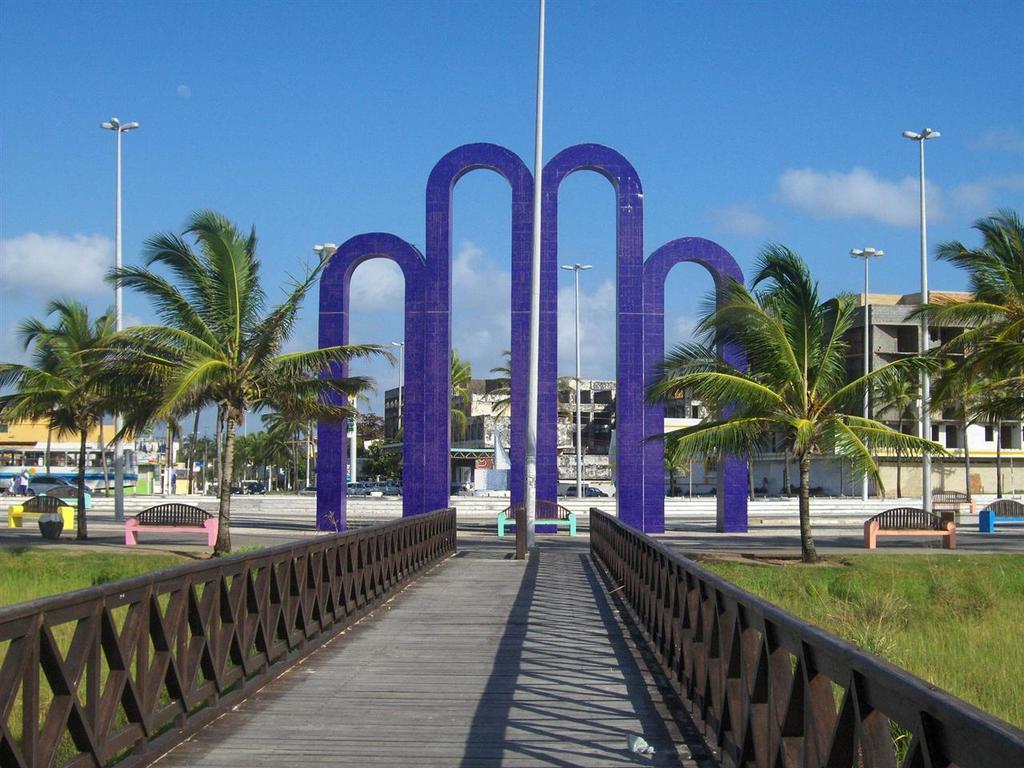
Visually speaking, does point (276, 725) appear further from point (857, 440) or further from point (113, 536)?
point (113, 536)

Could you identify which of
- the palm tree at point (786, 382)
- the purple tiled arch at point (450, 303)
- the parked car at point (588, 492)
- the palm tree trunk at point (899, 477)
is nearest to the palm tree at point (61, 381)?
the purple tiled arch at point (450, 303)

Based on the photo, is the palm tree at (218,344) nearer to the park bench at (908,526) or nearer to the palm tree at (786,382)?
the palm tree at (786,382)

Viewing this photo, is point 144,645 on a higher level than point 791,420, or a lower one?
lower

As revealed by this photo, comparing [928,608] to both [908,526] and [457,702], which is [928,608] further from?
[908,526]

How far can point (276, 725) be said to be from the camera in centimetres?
771

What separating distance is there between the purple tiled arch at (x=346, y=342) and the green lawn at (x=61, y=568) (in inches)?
341

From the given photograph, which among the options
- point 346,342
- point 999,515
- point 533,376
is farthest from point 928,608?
point 999,515

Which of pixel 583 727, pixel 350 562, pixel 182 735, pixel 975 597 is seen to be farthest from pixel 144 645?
pixel 975 597

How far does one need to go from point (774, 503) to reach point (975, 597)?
3221cm

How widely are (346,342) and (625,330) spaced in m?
8.20

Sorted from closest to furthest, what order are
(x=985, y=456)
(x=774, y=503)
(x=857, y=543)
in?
(x=857, y=543) < (x=774, y=503) < (x=985, y=456)

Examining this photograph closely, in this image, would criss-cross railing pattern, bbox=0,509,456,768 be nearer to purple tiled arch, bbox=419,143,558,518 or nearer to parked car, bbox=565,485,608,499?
purple tiled arch, bbox=419,143,558,518

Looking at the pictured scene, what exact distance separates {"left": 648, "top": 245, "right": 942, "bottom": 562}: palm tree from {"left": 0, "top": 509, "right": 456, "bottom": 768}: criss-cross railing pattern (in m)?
12.4

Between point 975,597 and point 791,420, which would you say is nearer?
point 975,597
